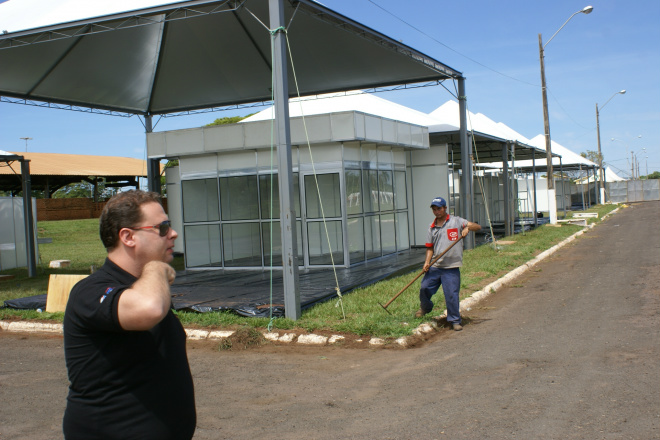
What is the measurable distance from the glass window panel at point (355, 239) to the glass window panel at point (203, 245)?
366 cm

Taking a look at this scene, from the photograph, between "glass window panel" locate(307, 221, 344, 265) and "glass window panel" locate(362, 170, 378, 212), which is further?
"glass window panel" locate(362, 170, 378, 212)

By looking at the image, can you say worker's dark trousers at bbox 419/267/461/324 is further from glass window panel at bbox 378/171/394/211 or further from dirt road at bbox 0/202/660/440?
glass window panel at bbox 378/171/394/211

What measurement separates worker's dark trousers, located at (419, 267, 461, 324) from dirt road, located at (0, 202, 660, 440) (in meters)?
0.31

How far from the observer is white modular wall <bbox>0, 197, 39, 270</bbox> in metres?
19.6

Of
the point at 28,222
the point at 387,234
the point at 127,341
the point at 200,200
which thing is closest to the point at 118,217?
the point at 127,341

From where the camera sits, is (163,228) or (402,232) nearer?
(163,228)

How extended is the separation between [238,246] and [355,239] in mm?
3239

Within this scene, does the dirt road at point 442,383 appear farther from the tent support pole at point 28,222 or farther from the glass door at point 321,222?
the tent support pole at point 28,222

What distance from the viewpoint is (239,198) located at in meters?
16.1

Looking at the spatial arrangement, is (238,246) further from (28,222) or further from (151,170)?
(28,222)

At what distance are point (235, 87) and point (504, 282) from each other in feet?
35.7

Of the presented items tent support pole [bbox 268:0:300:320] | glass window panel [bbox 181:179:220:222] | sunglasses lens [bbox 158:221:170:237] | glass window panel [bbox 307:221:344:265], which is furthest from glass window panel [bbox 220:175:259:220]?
sunglasses lens [bbox 158:221:170:237]

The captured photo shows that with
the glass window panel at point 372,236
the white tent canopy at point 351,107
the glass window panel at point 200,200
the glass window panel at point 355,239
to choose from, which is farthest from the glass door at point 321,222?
the white tent canopy at point 351,107

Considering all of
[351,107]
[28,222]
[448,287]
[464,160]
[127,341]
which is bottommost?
[448,287]
